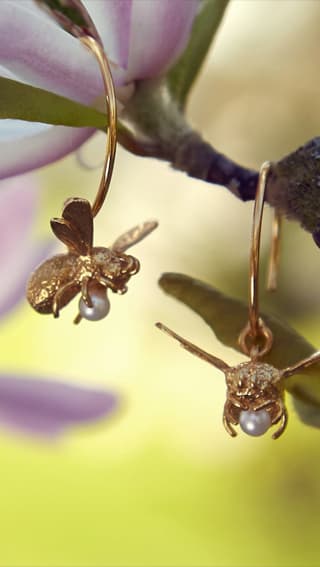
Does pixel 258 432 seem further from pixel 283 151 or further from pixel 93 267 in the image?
pixel 283 151

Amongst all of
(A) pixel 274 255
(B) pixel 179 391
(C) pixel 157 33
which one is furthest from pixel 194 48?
(B) pixel 179 391

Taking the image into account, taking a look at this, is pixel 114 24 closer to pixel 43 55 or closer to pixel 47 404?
pixel 43 55

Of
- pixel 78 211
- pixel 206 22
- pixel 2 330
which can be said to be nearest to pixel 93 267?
pixel 78 211

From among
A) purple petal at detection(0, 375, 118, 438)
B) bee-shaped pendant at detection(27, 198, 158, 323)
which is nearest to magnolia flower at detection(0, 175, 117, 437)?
purple petal at detection(0, 375, 118, 438)

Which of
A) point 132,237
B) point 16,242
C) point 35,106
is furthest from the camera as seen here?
point 16,242

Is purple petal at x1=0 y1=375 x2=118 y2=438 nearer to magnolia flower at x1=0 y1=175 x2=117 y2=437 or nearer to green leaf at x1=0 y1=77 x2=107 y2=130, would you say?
magnolia flower at x1=0 y1=175 x2=117 y2=437

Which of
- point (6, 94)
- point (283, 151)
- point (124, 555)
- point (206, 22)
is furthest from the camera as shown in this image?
point (283, 151)
